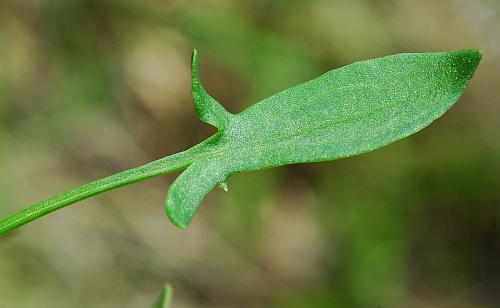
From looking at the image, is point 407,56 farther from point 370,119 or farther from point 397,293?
point 397,293

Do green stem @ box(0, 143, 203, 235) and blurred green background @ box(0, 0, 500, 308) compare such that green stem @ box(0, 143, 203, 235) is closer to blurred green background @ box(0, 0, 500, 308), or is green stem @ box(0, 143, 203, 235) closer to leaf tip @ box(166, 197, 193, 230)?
leaf tip @ box(166, 197, 193, 230)

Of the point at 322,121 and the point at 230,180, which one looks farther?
the point at 230,180

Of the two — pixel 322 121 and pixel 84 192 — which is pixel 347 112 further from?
pixel 84 192

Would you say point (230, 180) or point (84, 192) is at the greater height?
point (230, 180)

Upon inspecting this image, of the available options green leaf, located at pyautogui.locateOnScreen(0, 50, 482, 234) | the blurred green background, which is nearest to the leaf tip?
green leaf, located at pyautogui.locateOnScreen(0, 50, 482, 234)

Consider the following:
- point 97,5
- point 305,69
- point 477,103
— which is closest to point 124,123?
point 97,5

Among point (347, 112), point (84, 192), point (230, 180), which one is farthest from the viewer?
point (230, 180)

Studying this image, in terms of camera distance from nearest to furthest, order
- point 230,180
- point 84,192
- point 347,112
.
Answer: point 84,192
point 347,112
point 230,180

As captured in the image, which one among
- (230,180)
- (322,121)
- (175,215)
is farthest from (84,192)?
(230,180)
